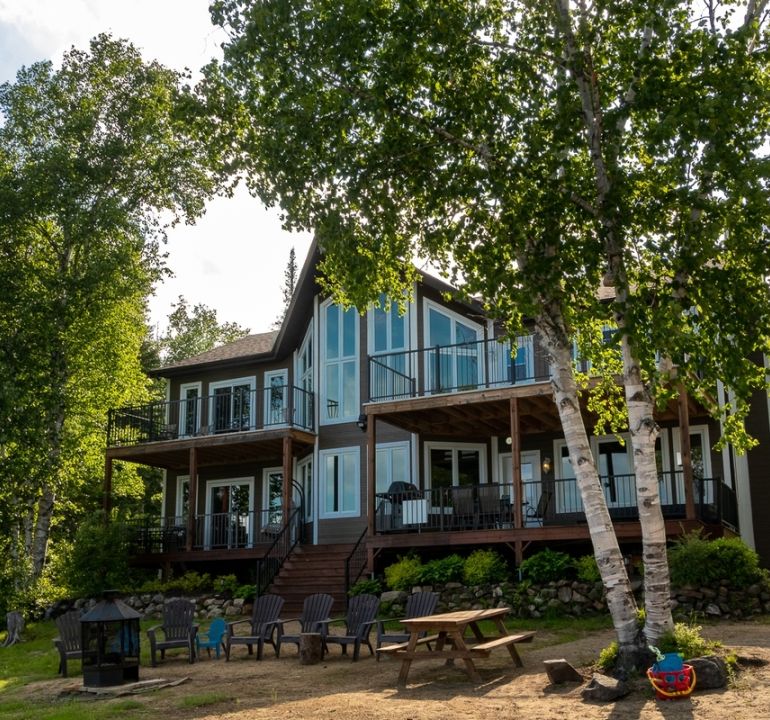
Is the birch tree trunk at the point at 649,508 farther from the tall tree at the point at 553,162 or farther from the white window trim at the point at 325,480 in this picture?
the white window trim at the point at 325,480

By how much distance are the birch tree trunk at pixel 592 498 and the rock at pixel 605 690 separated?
2.23ft

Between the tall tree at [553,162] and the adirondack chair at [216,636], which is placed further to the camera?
the adirondack chair at [216,636]

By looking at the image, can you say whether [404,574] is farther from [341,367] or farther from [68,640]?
[341,367]

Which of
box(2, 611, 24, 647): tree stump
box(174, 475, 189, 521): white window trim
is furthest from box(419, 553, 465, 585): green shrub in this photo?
box(174, 475, 189, 521): white window trim

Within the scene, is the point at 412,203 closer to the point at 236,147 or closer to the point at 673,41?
the point at 236,147

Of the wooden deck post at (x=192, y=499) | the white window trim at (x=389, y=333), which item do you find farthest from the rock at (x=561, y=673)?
the wooden deck post at (x=192, y=499)

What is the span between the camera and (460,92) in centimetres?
1147

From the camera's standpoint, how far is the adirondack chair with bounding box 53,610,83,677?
511 inches

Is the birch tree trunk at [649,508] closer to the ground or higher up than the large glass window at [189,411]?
closer to the ground

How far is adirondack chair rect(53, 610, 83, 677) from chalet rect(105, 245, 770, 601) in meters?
6.16

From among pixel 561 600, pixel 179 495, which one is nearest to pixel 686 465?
pixel 561 600

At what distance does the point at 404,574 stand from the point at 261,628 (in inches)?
170

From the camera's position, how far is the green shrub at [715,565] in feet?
48.2

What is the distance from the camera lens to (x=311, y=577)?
19484 mm
